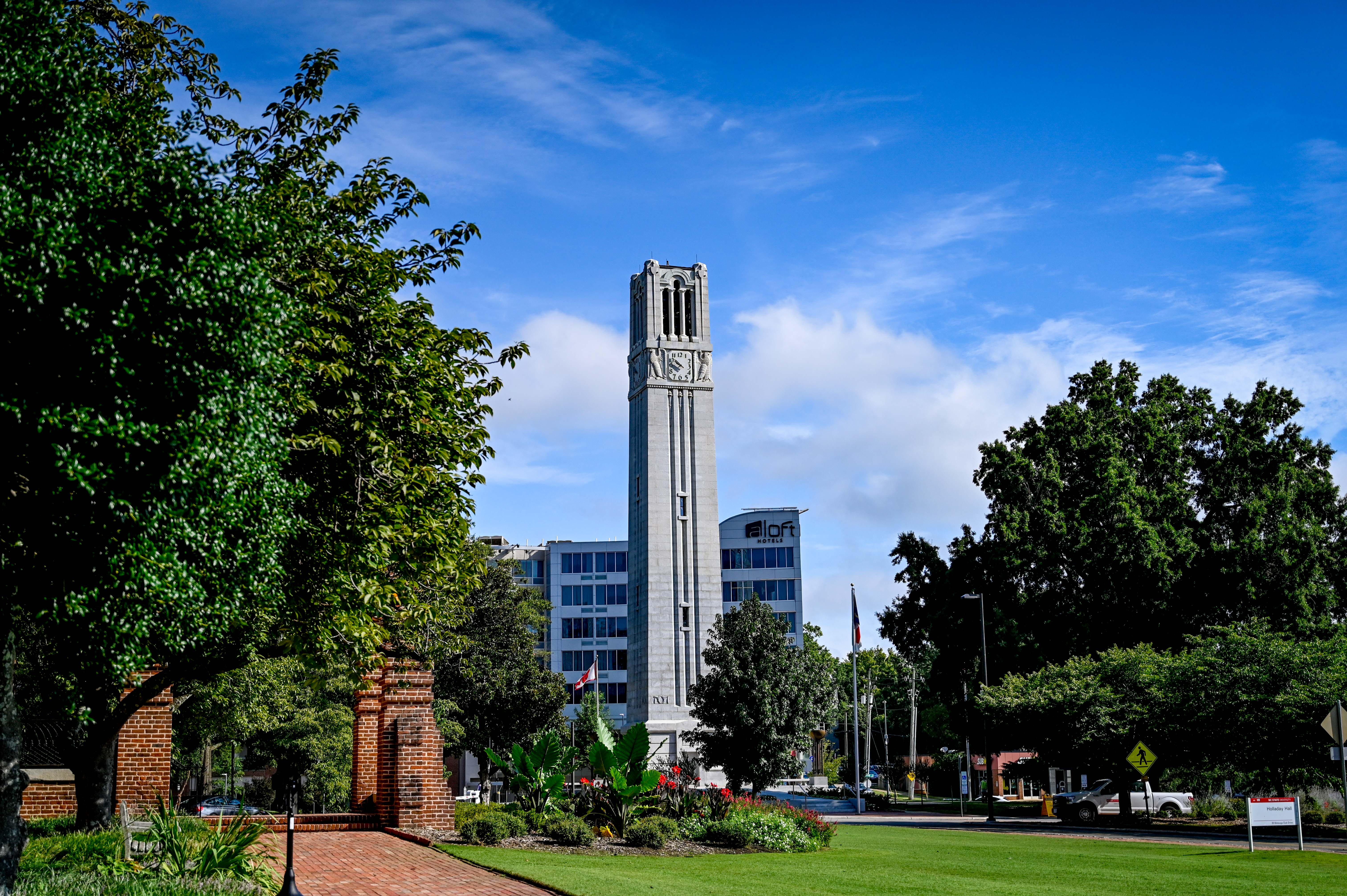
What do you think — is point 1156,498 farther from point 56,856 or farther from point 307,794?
point 56,856

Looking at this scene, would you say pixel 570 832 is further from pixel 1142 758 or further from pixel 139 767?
pixel 1142 758

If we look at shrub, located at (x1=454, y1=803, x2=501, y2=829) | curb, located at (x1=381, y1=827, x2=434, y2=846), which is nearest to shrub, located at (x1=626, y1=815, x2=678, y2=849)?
shrub, located at (x1=454, y1=803, x2=501, y2=829)

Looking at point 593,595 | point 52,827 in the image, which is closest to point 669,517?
point 593,595

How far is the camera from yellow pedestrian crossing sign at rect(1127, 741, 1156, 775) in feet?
97.4

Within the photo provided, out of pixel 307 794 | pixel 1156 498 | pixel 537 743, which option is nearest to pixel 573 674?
pixel 307 794

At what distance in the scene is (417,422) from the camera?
13.5m

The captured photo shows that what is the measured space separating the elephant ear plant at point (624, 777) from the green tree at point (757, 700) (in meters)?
14.5

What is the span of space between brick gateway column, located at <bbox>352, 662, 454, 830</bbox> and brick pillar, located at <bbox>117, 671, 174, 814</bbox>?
3671 mm

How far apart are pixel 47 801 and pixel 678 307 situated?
53100 millimetres

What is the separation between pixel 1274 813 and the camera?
2645cm

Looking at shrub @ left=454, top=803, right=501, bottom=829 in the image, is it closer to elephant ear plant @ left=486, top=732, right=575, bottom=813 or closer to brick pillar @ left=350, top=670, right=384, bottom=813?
elephant ear plant @ left=486, top=732, right=575, bottom=813

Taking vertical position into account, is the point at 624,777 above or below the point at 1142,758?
above

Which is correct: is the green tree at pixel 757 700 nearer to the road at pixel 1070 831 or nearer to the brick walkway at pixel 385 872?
the road at pixel 1070 831

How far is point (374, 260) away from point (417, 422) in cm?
230
